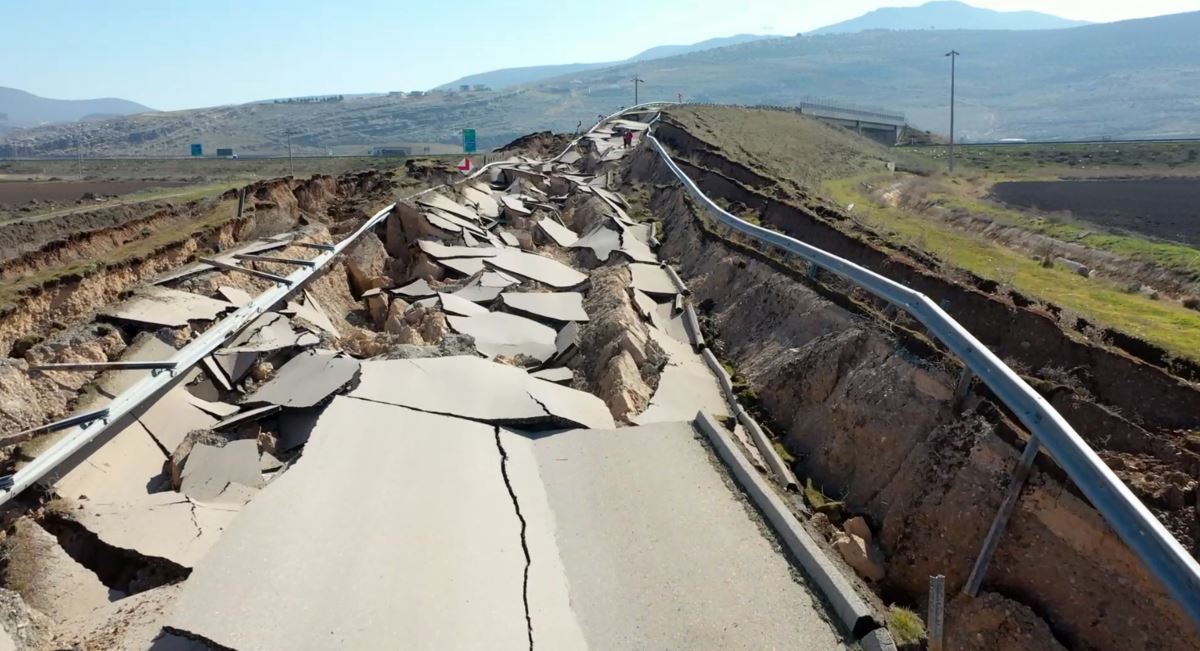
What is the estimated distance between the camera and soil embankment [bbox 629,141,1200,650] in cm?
446

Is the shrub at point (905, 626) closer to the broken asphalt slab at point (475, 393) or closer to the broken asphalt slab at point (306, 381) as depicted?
the broken asphalt slab at point (475, 393)

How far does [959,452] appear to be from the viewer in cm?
554

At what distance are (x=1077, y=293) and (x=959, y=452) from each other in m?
7.48

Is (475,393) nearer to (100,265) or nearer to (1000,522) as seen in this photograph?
(1000,522)

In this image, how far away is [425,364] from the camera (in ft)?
25.4

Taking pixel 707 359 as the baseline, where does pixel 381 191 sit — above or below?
above

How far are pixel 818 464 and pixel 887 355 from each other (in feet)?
3.93

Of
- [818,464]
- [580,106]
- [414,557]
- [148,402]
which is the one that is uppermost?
[580,106]

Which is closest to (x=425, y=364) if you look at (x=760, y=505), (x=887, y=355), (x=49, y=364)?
(x=49, y=364)

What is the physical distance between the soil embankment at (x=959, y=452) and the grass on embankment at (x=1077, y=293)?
4.70ft

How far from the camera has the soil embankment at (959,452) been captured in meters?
4.46

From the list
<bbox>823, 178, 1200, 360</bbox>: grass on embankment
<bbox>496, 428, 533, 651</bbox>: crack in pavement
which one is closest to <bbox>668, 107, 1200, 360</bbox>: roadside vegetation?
<bbox>823, 178, 1200, 360</bbox>: grass on embankment

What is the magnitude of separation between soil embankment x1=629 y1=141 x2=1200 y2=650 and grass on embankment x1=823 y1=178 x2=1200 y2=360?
1.43 m

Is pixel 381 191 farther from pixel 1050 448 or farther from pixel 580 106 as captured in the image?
pixel 580 106
